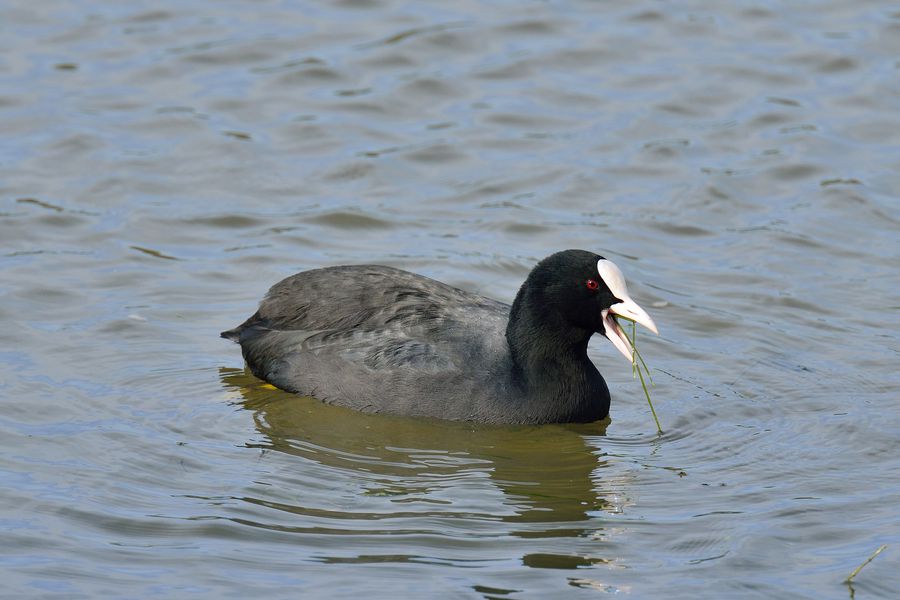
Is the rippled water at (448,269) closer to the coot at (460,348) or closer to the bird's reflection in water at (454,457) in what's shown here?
the bird's reflection in water at (454,457)

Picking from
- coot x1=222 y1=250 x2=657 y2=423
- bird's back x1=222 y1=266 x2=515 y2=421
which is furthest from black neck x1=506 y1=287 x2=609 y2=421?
bird's back x1=222 y1=266 x2=515 y2=421

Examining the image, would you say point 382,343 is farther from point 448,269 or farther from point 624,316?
point 448,269

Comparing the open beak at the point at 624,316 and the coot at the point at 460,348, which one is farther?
the coot at the point at 460,348

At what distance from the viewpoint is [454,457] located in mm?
6957

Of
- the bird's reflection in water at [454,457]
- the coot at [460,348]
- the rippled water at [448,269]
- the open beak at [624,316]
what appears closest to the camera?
the rippled water at [448,269]

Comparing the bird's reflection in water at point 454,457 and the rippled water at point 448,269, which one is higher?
the rippled water at point 448,269

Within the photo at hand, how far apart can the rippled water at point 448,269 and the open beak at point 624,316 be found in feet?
1.42

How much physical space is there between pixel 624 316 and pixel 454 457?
3.61 ft

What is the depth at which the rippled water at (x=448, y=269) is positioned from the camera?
19.2ft

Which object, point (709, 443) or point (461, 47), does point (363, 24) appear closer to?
point (461, 47)

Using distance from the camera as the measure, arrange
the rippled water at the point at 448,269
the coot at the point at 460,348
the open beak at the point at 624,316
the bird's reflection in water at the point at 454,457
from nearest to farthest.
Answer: the rippled water at the point at 448,269 → the bird's reflection in water at the point at 454,457 → the open beak at the point at 624,316 → the coot at the point at 460,348

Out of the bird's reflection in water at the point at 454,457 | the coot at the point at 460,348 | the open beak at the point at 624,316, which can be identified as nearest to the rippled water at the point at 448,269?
the bird's reflection in water at the point at 454,457

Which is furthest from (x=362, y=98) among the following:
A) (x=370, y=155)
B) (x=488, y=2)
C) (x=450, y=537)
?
(x=450, y=537)

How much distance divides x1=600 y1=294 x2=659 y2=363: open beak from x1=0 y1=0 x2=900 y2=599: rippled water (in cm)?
43
